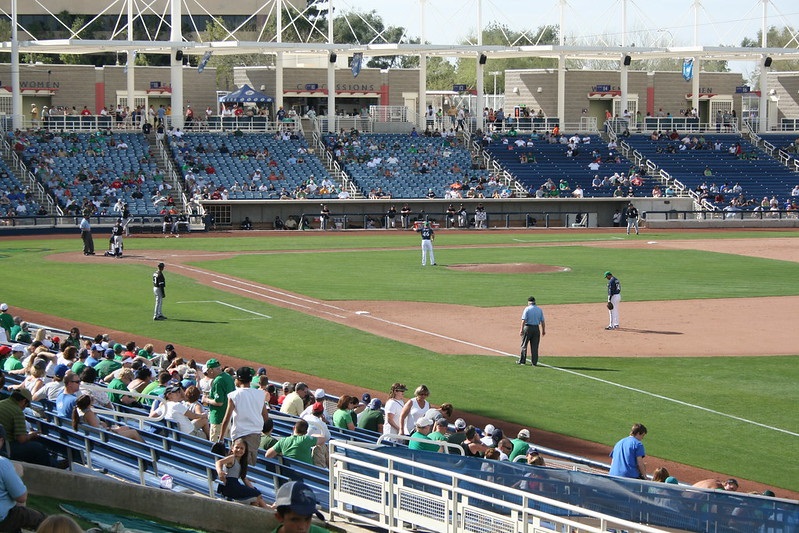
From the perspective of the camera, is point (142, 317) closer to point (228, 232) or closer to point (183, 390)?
point (183, 390)

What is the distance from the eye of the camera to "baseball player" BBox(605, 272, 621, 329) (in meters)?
27.1

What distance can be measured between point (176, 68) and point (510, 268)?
1158 inches

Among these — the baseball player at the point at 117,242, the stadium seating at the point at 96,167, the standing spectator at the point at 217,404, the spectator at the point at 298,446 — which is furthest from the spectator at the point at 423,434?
the stadium seating at the point at 96,167

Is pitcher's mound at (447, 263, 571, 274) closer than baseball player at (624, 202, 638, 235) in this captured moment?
Yes

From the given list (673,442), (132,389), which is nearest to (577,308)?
(673,442)

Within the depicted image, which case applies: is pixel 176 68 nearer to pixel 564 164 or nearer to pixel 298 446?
pixel 564 164

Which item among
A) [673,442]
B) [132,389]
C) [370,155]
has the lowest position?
[673,442]

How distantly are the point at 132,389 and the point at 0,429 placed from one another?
19.4ft

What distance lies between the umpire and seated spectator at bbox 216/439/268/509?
43.7 ft

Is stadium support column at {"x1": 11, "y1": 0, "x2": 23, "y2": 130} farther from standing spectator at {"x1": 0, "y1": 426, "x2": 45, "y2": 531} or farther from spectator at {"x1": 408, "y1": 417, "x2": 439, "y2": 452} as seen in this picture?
standing spectator at {"x1": 0, "y1": 426, "x2": 45, "y2": 531}

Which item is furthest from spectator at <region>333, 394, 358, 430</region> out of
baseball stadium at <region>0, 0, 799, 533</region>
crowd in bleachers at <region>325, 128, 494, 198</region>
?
crowd in bleachers at <region>325, 128, 494, 198</region>

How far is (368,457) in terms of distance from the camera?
10562 mm

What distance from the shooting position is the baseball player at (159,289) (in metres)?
28.3

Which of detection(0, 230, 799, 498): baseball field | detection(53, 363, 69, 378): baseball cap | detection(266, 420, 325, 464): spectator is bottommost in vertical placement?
detection(0, 230, 799, 498): baseball field
